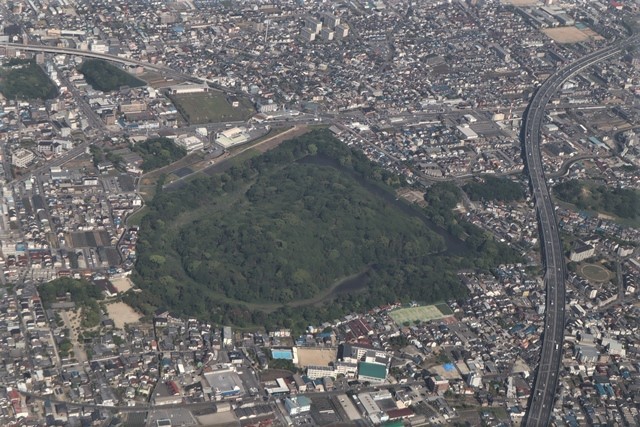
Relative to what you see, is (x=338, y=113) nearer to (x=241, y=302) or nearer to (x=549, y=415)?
(x=241, y=302)

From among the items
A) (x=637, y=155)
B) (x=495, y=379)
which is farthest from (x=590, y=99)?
(x=495, y=379)

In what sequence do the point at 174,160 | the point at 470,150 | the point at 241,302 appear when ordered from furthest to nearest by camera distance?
1. the point at 470,150
2. the point at 174,160
3. the point at 241,302

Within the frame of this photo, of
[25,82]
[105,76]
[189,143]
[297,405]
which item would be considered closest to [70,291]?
[297,405]

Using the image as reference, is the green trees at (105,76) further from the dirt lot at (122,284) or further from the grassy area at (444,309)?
the grassy area at (444,309)

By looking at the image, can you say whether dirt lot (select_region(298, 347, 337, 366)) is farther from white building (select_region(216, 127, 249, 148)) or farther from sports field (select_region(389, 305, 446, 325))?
white building (select_region(216, 127, 249, 148))

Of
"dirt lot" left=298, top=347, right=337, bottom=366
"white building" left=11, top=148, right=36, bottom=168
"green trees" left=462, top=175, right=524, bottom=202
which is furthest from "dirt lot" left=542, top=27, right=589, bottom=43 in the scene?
"dirt lot" left=298, top=347, right=337, bottom=366

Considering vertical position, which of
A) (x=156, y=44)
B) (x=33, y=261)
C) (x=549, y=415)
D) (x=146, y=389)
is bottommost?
(x=549, y=415)

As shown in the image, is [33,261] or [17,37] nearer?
[33,261]
